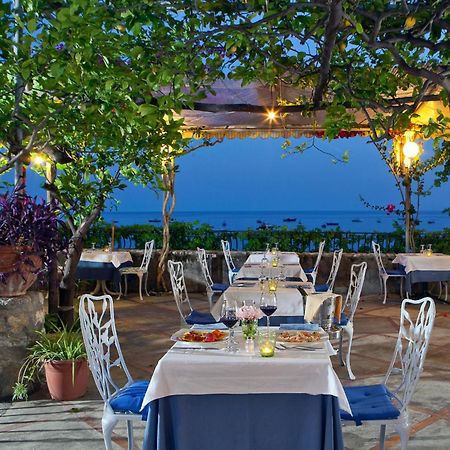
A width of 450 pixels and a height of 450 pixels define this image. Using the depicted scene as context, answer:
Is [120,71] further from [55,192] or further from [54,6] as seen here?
[55,192]

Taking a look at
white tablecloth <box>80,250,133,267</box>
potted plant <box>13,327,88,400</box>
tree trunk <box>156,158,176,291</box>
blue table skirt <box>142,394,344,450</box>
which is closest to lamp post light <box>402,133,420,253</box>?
tree trunk <box>156,158,176,291</box>

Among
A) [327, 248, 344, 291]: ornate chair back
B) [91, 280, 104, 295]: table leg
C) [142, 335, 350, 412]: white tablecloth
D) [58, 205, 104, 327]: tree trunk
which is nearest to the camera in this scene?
[142, 335, 350, 412]: white tablecloth

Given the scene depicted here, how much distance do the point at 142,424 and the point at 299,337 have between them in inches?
56.4

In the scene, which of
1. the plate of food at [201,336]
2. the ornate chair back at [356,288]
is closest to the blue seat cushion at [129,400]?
the plate of food at [201,336]

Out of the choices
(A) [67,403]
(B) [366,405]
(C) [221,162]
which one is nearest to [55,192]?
(A) [67,403]

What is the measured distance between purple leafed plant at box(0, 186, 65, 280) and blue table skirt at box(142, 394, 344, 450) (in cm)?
219

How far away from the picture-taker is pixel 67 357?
4.55m

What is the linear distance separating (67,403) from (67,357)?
0.34 metres

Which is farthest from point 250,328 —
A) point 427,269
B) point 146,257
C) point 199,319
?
point 146,257

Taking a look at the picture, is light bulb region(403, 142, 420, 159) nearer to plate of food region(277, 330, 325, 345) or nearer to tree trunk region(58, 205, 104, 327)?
tree trunk region(58, 205, 104, 327)

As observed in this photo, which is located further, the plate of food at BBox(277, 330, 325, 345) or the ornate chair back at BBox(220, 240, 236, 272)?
the ornate chair back at BBox(220, 240, 236, 272)

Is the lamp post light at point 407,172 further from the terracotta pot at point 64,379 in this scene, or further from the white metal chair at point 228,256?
the terracotta pot at point 64,379

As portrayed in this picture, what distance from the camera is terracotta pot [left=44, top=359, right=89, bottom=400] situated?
4.48 m

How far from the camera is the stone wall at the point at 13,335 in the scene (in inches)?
177
